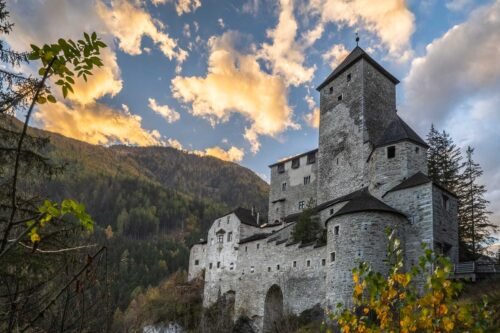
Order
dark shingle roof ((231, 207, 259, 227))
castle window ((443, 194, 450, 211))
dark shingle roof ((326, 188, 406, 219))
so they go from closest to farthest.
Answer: dark shingle roof ((326, 188, 406, 219))
castle window ((443, 194, 450, 211))
dark shingle roof ((231, 207, 259, 227))

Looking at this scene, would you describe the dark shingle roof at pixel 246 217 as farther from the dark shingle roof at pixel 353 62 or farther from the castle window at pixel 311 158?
the dark shingle roof at pixel 353 62

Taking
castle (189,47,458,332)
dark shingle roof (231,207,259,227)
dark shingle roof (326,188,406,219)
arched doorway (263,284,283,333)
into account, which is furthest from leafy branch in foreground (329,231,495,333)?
dark shingle roof (231,207,259,227)

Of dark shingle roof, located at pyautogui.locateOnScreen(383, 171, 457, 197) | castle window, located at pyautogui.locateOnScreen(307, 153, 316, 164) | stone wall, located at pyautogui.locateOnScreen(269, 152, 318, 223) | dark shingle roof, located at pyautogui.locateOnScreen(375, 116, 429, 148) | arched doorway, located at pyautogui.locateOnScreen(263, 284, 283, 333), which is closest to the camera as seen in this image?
dark shingle roof, located at pyautogui.locateOnScreen(383, 171, 457, 197)

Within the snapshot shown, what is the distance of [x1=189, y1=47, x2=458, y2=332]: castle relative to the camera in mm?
28422

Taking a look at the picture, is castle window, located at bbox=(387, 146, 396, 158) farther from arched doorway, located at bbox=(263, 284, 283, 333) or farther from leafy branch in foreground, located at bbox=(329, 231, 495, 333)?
leafy branch in foreground, located at bbox=(329, 231, 495, 333)

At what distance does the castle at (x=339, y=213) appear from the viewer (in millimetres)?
28422

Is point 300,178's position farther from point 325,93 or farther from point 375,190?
point 375,190

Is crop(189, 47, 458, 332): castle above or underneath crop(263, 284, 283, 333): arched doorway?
above

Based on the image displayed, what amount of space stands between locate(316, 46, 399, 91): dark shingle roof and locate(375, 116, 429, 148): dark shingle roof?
820 cm

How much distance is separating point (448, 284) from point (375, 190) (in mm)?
28772

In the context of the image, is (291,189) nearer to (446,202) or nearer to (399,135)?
(399,135)

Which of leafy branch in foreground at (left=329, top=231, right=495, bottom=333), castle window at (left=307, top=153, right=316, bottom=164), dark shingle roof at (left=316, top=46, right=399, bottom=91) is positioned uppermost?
dark shingle roof at (left=316, top=46, right=399, bottom=91)

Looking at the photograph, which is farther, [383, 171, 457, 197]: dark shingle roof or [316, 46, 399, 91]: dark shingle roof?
[316, 46, 399, 91]: dark shingle roof

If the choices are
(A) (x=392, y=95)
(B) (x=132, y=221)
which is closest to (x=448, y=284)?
(A) (x=392, y=95)
